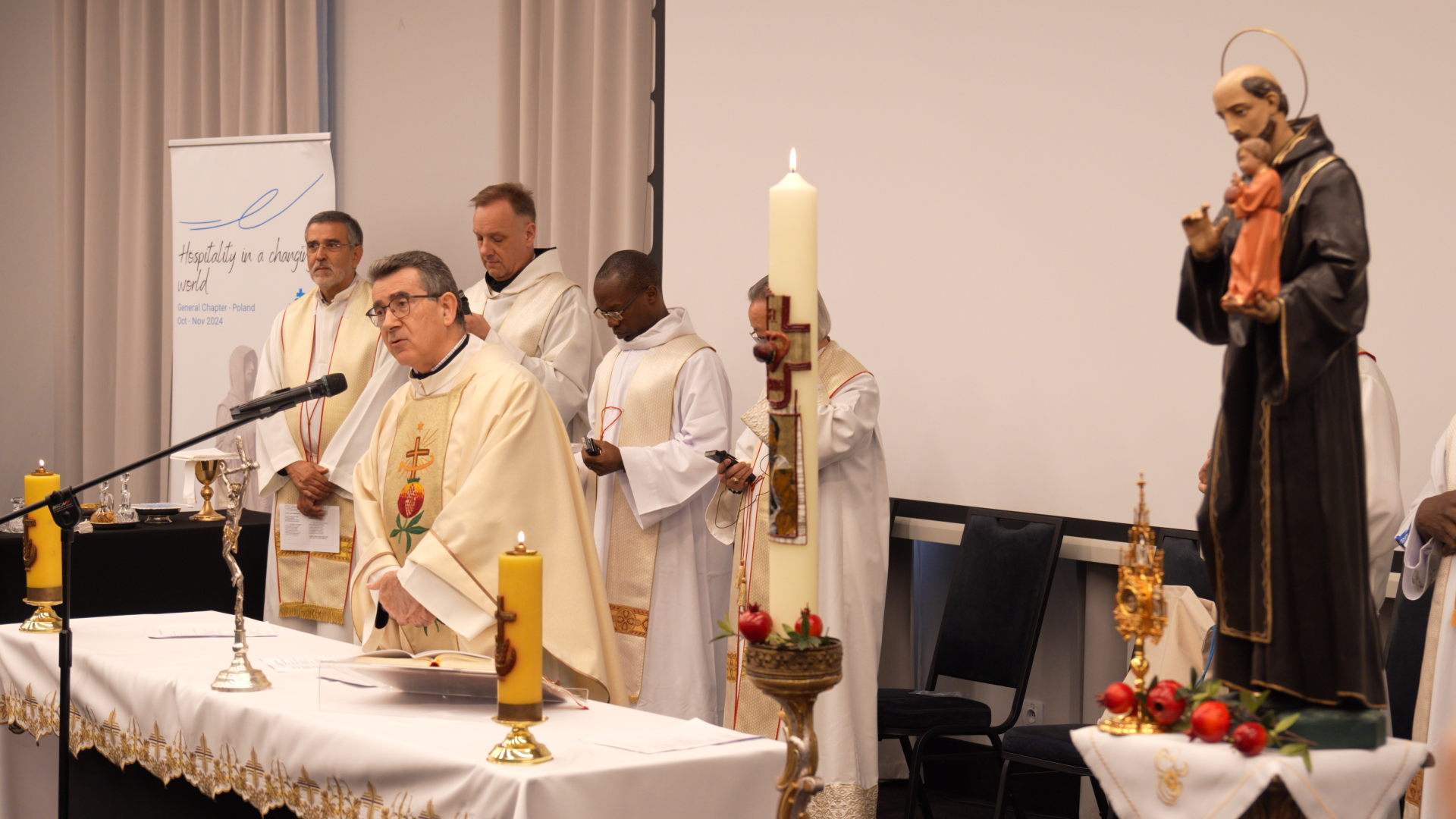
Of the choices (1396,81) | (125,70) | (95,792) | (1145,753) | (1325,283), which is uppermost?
(125,70)

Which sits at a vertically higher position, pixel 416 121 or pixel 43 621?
pixel 416 121

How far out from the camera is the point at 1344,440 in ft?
6.10

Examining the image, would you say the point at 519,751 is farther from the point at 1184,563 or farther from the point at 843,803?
the point at 1184,563

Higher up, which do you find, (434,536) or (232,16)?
(232,16)

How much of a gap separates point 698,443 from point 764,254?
3.61ft

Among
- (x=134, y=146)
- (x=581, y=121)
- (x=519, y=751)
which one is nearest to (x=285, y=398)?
(x=519, y=751)

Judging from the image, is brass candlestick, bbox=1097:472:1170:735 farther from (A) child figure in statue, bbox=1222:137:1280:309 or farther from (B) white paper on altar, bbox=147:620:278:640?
(B) white paper on altar, bbox=147:620:278:640

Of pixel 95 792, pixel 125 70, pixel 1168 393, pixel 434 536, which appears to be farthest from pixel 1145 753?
pixel 125 70

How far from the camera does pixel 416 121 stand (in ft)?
25.9

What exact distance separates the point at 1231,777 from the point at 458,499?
207 cm

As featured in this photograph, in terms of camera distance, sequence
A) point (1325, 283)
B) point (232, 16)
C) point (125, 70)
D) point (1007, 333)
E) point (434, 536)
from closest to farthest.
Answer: point (1325, 283) < point (434, 536) < point (1007, 333) < point (232, 16) < point (125, 70)

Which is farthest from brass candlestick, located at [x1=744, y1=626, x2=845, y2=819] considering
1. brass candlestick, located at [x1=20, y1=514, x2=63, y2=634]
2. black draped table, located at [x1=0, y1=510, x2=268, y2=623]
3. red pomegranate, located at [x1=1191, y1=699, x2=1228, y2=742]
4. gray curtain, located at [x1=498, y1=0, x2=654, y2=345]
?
gray curtain, located at [x1=498, y1=0, x2=654, y2=345]

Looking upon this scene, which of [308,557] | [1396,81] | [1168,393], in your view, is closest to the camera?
[1396,81]

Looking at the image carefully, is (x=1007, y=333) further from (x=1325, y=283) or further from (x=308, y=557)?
(x=1325, y=283)
